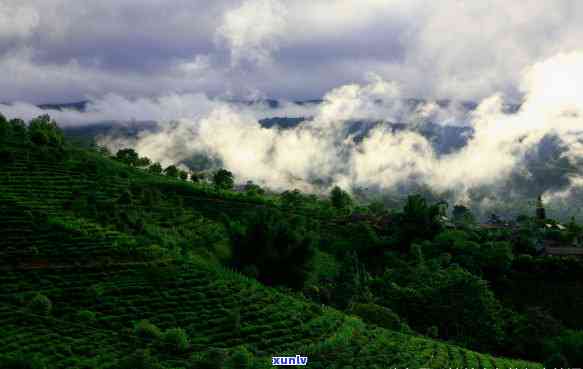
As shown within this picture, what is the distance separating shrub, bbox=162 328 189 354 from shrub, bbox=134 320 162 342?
33.8 inches

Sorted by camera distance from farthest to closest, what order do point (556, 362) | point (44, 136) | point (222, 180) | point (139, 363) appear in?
point (222, 180), point (44, 136), point (556, 362), point (139, 363)

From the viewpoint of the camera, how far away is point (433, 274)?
68.0 m

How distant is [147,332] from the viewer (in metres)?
37.9

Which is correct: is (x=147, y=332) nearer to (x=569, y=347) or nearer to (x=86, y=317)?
(x=86, y=317)

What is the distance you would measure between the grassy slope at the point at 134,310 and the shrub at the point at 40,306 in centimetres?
54

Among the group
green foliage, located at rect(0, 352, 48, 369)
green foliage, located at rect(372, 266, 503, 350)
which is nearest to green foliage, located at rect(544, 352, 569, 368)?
green foliage, located at rect(372, 266, 503, 350)

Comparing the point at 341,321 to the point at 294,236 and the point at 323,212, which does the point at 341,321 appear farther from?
the point at 323,212

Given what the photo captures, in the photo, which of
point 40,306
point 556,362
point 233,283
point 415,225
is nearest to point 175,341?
point 40,306

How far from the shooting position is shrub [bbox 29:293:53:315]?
4009 centimetres

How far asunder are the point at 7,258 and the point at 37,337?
1336 centimetres

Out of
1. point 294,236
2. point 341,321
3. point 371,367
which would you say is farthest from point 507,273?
point 371,367

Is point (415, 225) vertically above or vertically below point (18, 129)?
below

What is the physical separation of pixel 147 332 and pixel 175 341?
94.1 inches

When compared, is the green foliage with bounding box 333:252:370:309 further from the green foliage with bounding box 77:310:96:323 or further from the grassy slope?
the green foliage with bounding box 77:310:96:323
